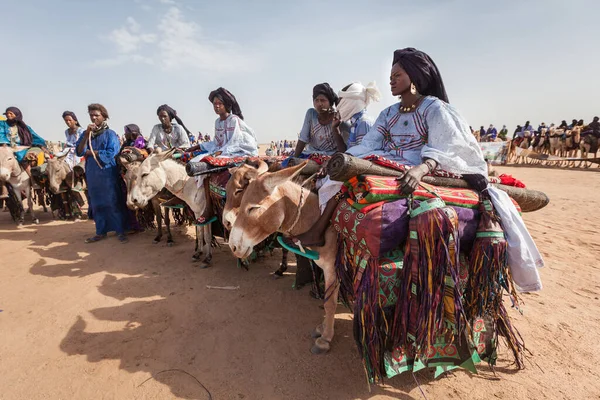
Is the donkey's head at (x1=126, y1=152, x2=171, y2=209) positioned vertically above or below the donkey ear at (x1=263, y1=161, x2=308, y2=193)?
below

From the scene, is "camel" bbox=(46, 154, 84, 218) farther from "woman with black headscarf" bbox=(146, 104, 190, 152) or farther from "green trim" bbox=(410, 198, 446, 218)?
"green trim" bbox=(410, 198, 446, 218)

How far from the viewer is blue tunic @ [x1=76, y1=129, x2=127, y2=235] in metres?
6.05

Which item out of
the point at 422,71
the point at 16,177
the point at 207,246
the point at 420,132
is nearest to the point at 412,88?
the point at 422,71

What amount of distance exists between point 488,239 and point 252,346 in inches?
99.0

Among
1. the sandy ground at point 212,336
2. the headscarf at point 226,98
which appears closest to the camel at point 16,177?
the sandy ground at point 212,336

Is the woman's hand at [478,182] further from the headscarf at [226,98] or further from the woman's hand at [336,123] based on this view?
the headscarf at [226,98]

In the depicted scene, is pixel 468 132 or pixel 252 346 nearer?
pixel 468 132

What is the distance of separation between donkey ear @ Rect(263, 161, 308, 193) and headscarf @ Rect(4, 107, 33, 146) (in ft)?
31.4

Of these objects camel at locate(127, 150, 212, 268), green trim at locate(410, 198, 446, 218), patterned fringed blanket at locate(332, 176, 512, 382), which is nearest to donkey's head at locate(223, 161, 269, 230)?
patterned fringed blanket at locate(332, 176, 512, 382)

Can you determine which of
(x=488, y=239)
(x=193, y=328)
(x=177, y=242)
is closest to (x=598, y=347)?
(x=488, y=239)

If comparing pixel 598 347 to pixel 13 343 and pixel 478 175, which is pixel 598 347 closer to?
pixel 478 175

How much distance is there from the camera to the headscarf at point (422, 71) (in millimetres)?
2469

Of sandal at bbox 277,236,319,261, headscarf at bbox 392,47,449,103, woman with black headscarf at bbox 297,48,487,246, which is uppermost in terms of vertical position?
headscarf at bbox 392,47,449,103

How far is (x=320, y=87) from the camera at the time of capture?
4.25 meters
